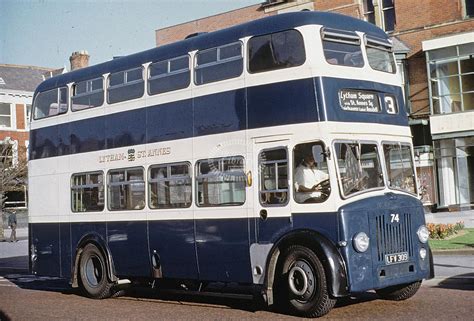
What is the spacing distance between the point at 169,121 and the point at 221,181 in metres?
1.80

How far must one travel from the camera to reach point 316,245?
978 cm

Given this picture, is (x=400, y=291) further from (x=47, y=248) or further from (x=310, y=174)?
(x=47, y=248)

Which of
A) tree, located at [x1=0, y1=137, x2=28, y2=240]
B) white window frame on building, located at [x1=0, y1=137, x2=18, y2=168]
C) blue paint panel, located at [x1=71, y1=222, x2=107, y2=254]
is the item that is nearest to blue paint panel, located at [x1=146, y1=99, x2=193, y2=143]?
blue paint panel, located at [x1=71, y1=222, x2=107, y2=254]

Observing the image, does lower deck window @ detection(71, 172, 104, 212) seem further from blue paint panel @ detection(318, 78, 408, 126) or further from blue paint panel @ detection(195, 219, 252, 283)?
blue paint panel @ detection(318, 78, 408, 126)

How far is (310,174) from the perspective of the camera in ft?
33.0

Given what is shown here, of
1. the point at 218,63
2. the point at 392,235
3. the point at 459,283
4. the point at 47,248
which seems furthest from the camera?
the point at 47,248

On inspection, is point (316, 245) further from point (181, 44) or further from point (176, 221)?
point (181, 44)

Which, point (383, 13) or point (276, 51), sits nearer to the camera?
point (276, 51)

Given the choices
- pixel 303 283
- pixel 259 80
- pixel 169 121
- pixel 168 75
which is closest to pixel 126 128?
pixel 169 121

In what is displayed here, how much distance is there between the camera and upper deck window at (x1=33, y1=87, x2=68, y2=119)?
15.1 meters

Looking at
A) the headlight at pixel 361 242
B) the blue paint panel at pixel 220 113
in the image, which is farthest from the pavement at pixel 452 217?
the headlight at pixel 361 242

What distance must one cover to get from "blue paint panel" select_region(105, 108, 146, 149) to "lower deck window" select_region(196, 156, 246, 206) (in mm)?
1867

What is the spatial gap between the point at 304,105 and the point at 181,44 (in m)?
3.33

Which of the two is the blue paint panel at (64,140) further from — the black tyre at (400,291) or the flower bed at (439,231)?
the flower bed at (439,231)
